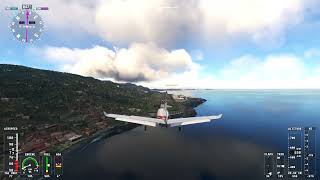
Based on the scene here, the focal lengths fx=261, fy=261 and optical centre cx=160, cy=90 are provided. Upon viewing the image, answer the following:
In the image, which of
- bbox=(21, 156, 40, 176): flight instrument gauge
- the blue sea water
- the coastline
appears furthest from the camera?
the coastline

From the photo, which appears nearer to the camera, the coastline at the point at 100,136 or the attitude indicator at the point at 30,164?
the attitude indicator at the point at 30,164

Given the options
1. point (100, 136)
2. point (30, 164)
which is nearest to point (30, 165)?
point (30, 164)

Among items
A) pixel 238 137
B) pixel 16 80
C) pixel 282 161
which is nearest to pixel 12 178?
pixel 282 161

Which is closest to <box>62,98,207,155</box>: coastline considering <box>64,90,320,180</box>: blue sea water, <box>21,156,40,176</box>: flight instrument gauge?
<box>64,90,320,180</box>: blue sea water

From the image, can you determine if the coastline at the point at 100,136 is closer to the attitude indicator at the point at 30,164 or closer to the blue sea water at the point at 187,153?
the blue sea water at the point at 187,153

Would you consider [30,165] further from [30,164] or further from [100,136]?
[100,136]

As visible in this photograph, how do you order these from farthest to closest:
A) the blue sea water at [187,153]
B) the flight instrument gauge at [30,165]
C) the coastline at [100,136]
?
the coastline at [100,136] < the blue sea water at [187,153] < the flight instrument gauge at [30,165]

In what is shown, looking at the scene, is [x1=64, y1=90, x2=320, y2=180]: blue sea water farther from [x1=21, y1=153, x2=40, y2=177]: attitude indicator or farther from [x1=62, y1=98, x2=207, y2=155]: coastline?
[x1=21, y1=153, x2=40, y2=177]: attitude indicator

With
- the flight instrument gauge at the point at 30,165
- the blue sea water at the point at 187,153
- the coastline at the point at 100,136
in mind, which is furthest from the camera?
the coastline at the point at 100,136

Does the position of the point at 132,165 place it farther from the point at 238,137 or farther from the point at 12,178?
the point at 238,137

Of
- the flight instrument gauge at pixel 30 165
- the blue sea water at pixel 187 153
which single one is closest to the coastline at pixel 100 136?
the blue sea water at pixel 187 153

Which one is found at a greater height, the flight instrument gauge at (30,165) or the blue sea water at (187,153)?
the flight instrument gauge at (30,165)

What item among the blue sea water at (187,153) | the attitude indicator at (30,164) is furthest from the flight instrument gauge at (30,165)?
the blue sea water at (187,153)
